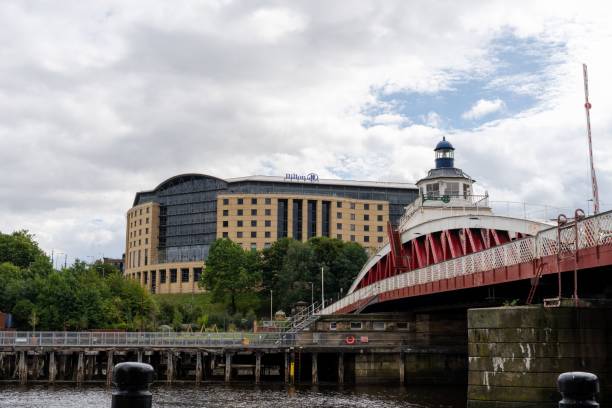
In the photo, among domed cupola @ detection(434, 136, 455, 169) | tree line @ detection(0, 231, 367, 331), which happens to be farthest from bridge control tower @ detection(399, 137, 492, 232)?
tree line @ detection(0, 231, 367, 331)

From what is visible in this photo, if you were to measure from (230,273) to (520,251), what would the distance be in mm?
105731

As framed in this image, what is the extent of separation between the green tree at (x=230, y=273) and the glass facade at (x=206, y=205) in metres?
26.0

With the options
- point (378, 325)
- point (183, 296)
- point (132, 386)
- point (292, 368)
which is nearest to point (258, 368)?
point (292, 368)

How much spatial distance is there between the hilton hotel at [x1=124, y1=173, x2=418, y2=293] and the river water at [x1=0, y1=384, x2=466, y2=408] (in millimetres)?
101699

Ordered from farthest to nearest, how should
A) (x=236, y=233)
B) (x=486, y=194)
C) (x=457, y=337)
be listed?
(x=236, y=233) < (x=486, y=194) < (x=457, y=337)

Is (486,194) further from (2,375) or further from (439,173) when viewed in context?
(2,375)

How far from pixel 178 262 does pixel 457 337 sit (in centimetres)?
11362

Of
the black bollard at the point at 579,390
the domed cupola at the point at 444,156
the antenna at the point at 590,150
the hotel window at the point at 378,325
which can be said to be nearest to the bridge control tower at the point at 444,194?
the domed cupola at the point at 444,156

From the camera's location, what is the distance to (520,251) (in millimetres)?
34531

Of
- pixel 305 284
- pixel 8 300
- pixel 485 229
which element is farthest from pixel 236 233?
pixel 485 229

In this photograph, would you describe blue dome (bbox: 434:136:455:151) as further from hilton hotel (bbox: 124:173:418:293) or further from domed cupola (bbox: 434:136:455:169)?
hilton hotel (bbox: 124:173:418:293)

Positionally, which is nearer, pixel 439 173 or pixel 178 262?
pixel 439 173

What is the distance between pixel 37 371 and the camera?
70.6 meters

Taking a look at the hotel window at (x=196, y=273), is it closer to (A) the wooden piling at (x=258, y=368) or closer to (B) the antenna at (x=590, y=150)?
(A) the wooden piling at (x=258, y=368)
